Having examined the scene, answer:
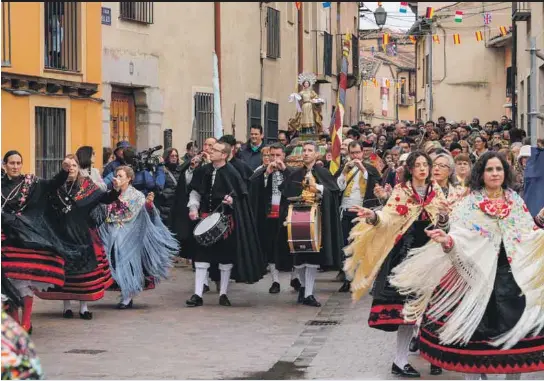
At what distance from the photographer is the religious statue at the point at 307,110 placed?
24.5m

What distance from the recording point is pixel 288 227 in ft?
45.2

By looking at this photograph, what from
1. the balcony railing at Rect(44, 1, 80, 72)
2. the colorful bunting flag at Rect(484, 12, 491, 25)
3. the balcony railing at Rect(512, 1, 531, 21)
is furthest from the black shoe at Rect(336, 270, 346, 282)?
the colorful bunting flag at Rect(484, 12, 491, 25)

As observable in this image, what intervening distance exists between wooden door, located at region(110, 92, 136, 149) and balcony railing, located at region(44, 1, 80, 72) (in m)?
2.08

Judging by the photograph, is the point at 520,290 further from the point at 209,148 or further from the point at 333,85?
the point at 333,85

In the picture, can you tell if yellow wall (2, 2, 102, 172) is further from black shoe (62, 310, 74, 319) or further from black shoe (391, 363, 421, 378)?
black shoe (391, 363, 421, 378)

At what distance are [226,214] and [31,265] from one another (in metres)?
3.31

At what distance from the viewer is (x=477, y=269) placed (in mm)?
8438

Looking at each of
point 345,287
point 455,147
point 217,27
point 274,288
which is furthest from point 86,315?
point 217,27

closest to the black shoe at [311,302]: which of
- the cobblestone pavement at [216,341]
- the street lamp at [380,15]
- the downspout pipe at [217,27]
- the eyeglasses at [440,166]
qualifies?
the cobblestone pavement at [216,341]

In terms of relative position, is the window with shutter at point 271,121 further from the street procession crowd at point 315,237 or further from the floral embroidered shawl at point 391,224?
the floral embroidered shawl at point 391,224

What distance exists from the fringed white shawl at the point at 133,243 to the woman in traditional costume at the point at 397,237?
418 cm

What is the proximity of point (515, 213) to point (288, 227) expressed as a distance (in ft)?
17.7

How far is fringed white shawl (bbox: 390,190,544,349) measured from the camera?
8.28 m

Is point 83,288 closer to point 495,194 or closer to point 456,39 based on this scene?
point 495,194
